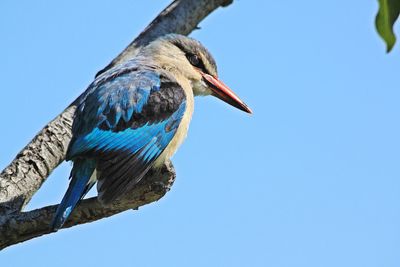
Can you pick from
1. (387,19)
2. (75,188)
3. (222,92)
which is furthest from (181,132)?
(387,19)

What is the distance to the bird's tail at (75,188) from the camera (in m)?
3.21

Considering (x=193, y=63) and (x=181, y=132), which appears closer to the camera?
(x=181, y=132)

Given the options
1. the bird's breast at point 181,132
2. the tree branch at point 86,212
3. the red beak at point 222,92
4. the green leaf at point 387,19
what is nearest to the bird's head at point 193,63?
the red beak at point 222,92

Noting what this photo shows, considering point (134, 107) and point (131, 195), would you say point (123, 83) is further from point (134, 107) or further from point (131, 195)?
point (131, 195)

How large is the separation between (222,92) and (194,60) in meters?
0.32

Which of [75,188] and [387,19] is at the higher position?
[387,19]

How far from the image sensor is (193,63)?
5078 mm

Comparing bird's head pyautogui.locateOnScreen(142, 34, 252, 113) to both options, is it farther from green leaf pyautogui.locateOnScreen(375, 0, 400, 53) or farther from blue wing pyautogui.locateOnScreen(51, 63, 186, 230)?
green leaf pyautogui.locateOnScreen(375, 0, 400, 53)

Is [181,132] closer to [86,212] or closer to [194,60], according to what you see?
[194,60]

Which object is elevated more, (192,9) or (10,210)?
(192,9)

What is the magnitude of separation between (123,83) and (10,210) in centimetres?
124

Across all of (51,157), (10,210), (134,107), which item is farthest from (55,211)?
(134,107)

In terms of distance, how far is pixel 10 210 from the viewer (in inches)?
128

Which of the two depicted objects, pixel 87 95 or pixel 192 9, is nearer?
pixel 87 95
